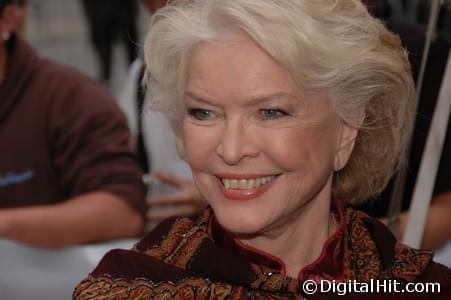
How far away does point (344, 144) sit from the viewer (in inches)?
69.6

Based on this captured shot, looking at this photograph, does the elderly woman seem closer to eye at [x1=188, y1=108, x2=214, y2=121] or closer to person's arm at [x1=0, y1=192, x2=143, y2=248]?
eye at [x1=188, y1=108, x2=214, y2=121]

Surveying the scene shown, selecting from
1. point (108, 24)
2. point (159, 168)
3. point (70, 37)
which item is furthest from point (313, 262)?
point (70, 37)

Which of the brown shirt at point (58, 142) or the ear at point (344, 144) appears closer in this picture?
the ear at point (344, 144)

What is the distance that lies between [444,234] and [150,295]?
96 cm

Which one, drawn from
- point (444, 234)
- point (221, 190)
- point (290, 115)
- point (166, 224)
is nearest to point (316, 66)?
point (290, 115)

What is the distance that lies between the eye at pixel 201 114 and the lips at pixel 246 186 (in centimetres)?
12

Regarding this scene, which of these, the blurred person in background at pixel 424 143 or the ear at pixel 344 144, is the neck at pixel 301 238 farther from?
the blurred person in background at pixel 424 143

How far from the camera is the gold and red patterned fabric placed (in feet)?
5.57

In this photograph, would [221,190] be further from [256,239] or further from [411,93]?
[411,93]

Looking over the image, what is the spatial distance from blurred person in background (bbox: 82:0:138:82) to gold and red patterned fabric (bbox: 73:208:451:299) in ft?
18.9

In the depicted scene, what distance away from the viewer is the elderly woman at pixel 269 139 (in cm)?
160

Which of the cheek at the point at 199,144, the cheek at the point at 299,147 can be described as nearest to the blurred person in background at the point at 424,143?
the cheek at the point at 299,147

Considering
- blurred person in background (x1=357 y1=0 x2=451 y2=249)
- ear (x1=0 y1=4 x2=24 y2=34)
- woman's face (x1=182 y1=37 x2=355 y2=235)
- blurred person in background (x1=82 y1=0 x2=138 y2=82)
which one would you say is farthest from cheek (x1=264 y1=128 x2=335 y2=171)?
blurred person in background (x1=82 y1=0 x2=138 y2=82)

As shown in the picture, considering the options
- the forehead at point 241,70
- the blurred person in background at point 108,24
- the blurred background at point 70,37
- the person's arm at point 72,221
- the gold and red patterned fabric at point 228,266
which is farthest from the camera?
the blurred background at point 70,37
